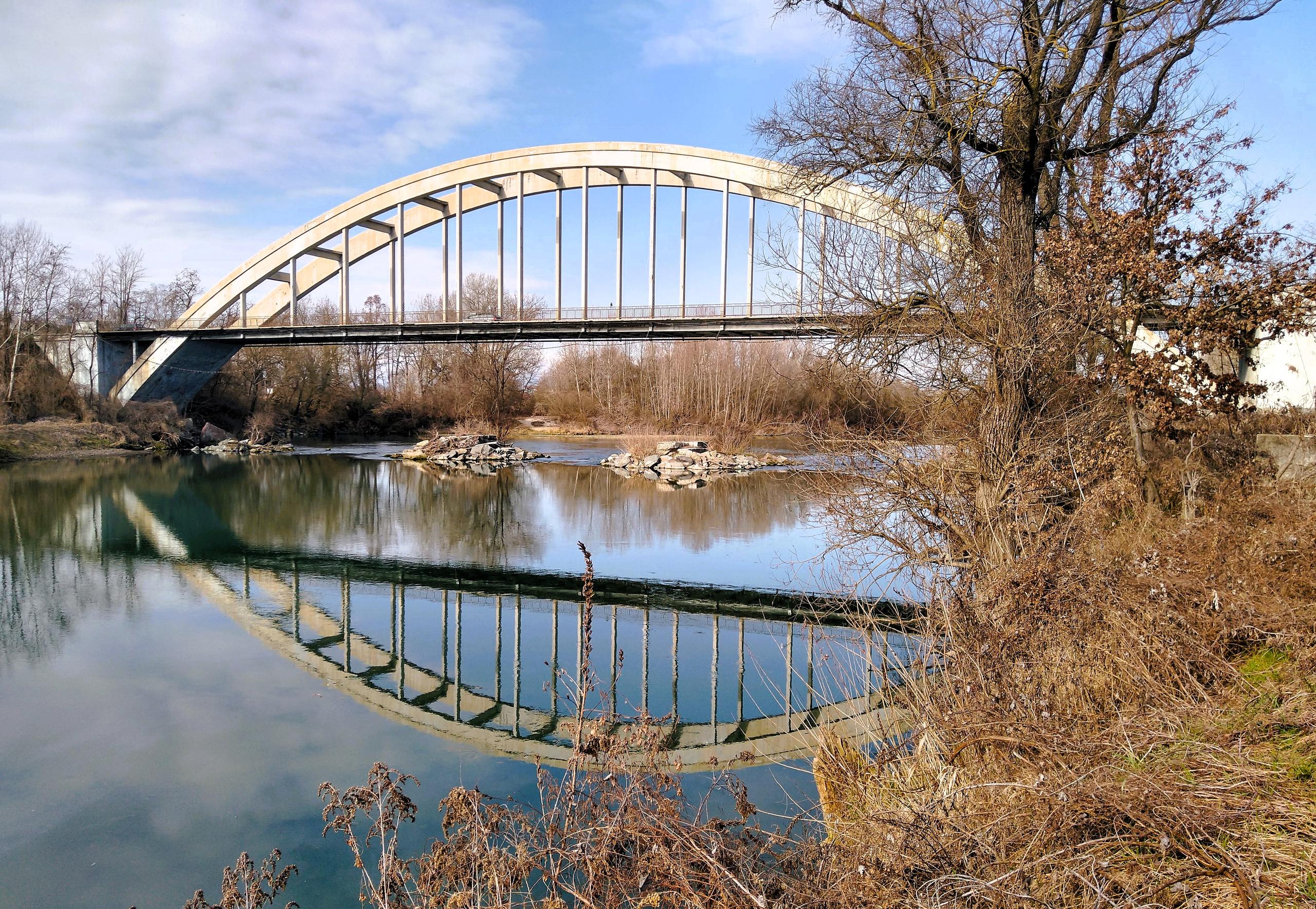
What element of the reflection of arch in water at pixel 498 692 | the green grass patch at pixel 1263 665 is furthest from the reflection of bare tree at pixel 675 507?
the green grass patch at pixel 1263 665

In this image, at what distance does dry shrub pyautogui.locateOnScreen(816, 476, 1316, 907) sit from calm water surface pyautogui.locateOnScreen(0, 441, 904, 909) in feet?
2.23

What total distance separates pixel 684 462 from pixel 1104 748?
26696 mm

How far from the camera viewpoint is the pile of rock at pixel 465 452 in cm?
3375

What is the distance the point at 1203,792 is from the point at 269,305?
140 ft

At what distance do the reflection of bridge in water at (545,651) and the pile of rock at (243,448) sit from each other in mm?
25438

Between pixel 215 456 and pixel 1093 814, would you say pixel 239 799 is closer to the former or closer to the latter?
pixel 1093 814

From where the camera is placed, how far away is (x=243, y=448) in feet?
124

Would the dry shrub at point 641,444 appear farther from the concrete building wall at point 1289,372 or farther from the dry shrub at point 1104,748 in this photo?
the dry shrub at point 1104,748

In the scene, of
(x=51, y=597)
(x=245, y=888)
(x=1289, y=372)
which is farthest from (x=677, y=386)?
(x=245, y=888)

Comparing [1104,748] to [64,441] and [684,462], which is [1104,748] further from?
[64,441]

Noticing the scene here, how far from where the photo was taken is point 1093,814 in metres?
3.03

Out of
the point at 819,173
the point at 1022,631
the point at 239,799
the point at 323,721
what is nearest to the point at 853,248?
the point at 819,173

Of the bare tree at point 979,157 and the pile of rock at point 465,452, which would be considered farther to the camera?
the pile of rock at point 465,452

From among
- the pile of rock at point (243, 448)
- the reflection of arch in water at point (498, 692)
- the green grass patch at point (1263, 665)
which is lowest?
the reflection of arch in water at point (498, 692)
